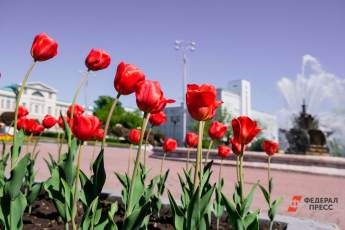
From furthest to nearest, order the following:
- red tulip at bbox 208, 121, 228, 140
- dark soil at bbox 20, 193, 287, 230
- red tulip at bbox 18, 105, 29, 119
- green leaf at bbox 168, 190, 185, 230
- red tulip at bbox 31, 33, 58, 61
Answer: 1. red tulip at bbox 18, 105, 29, 119
2. dark soil at bbox 20, 193, 287, 230
3. red tulip at bbox 208, 121, 228, 140
4. red tulip at bbox 31, 33, 58, 61
5. green leaf at bbox 168, 190, 185, 230

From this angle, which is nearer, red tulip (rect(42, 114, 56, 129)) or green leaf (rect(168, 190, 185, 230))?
green leaf (rect(168, 190, 185, 230))

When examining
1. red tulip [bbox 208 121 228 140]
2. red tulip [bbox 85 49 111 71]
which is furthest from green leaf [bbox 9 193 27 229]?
red tulip [bbox 208 121 228 140]

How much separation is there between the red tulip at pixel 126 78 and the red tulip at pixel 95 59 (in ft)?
1.23

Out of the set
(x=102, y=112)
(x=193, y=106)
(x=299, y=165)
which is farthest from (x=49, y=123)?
(x=102, y=112)

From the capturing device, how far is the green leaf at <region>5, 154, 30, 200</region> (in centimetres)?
150

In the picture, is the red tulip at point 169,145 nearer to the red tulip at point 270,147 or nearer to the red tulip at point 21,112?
the red tulip at point 270,147

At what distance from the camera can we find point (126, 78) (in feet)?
4.80

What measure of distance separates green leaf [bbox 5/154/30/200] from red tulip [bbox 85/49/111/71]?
1.97 feet

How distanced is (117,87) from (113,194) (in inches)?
95.3

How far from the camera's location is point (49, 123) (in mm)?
2900

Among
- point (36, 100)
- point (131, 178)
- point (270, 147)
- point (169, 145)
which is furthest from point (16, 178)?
point (36, 100)

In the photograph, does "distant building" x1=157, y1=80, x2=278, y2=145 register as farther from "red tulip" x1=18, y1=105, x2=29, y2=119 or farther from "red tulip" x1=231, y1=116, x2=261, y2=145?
"red tulip" x1=231, y1=116, x2=261, y2=145

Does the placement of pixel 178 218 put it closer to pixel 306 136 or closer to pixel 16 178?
pixel 16 178

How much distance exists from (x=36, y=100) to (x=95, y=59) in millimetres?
79045
